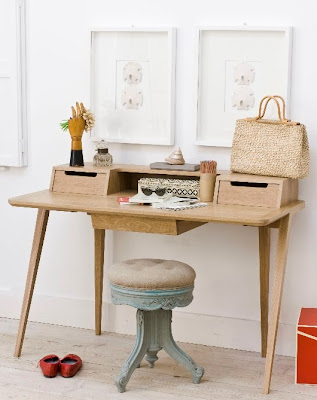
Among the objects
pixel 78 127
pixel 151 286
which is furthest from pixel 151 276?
pixel 78 127

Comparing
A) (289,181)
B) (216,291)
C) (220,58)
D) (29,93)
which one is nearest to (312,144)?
(289,181)

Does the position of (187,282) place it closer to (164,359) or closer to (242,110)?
(164,359)

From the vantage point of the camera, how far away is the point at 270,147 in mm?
3787

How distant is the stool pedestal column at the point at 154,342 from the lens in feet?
12.2

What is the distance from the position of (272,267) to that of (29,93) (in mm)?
1486

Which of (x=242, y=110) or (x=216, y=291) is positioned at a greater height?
(x=242, y=110)

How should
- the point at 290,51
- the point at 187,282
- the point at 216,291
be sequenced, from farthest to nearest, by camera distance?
the point at 216,291 < the point at 290,51 < the point at 187,282

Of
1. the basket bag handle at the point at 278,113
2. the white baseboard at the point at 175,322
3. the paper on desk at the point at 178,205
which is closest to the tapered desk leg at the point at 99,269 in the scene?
the white baseboard at the point at 175,322

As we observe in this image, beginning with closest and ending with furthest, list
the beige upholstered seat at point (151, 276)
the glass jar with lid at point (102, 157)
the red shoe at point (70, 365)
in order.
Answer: the beige upholstered seat at point (151, 276) → the red shoe at point (70, 365) → the glass jar with lid at point (102, 157)

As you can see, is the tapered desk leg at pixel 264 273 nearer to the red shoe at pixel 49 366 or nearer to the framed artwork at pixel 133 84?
the framed artwork at pixel 133 84

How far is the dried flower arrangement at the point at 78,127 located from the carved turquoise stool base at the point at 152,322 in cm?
71

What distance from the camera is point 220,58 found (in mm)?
4047

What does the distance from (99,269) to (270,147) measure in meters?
1.11

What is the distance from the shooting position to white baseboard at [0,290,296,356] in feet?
13.8
